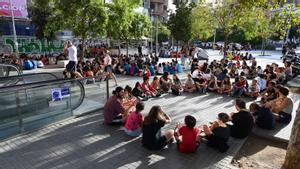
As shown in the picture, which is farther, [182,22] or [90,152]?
[182,22]

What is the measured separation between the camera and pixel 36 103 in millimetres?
6656

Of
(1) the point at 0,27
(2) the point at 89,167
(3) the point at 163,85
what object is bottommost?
(2) the point at 89,167

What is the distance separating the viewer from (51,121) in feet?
23.0

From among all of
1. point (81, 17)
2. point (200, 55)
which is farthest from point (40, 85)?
point (200, 55)

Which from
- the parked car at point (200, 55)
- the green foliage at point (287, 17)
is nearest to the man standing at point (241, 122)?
the green foliage at point (287, 17)

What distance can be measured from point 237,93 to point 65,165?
25.7 ft

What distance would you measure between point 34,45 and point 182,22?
52.1ft

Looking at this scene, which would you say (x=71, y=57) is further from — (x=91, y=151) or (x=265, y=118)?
(x=265, y=118)

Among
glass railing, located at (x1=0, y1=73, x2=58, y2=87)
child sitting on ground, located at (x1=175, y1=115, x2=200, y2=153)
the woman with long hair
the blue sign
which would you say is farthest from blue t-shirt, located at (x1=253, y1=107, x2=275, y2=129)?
glass railing, located at (x1=0, y1=73, x2=58, y2=87)

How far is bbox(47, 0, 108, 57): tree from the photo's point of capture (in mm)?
13711

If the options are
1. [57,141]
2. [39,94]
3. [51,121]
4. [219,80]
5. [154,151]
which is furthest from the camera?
[219,80]

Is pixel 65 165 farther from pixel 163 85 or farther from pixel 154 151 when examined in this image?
pixel 163 85

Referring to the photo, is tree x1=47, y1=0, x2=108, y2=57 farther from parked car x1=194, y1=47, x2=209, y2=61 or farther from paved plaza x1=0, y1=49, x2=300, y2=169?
parked car x1=194, y1=47, x2=209, y2=61

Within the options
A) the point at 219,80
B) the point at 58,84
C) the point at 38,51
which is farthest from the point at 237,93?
the point at 38,51
